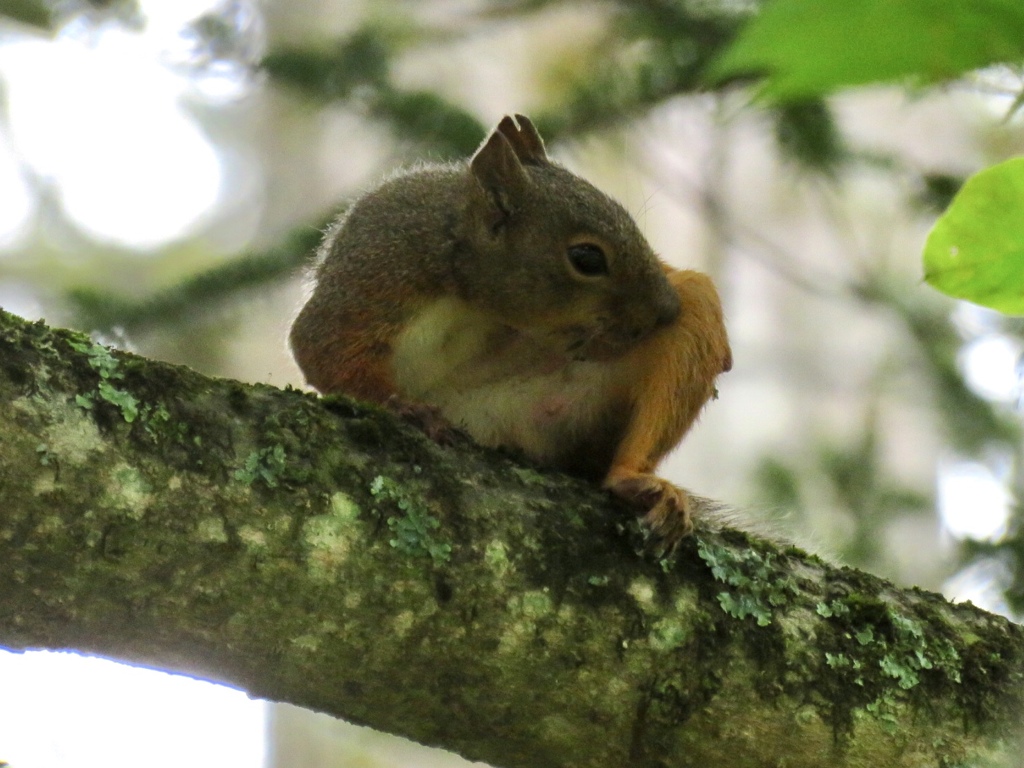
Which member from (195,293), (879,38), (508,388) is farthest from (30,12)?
(879,38)

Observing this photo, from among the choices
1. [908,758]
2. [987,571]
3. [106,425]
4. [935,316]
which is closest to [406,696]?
[106,425]

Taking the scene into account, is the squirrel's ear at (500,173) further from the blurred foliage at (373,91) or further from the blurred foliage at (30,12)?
the blurred foliage at (30,12)

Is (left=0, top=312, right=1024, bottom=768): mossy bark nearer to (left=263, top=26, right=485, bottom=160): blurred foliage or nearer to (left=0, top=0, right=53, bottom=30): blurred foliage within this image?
(left=263, top=26, right=485, bottom=160): blurred foliage

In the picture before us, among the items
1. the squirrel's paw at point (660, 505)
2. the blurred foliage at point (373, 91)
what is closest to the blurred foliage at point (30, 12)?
the blurred foliage at point (373, 91)

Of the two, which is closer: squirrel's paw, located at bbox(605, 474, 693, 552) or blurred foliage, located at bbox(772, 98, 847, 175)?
squirrel's paw, located at bbox(605, 474, 693, 552)

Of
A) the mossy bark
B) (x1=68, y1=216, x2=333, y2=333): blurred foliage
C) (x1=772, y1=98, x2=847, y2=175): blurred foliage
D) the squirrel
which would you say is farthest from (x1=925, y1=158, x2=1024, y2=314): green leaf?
(x1=68, y1=216, x2=333, y2=333): blurred foliage

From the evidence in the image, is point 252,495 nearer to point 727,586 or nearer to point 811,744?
point 727,586
